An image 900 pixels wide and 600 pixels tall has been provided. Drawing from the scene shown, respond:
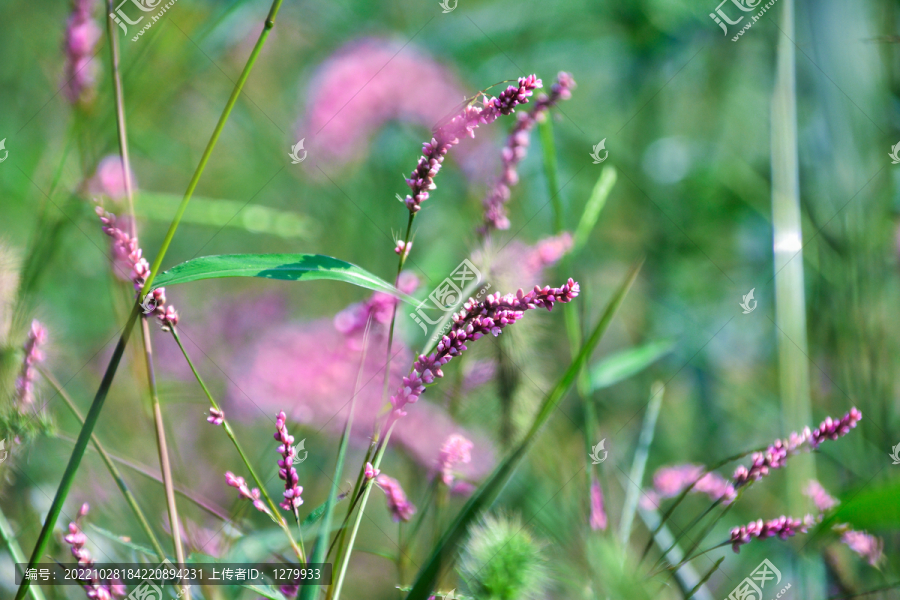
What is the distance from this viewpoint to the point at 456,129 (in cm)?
45

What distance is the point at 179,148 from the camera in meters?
1.56

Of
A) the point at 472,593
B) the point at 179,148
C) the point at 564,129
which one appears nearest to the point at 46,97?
the point at 179,148

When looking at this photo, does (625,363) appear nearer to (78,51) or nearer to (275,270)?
(275,270)

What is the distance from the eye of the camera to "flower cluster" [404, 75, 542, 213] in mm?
442

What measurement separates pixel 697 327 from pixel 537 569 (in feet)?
3.10

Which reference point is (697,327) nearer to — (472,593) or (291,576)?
(472,593)

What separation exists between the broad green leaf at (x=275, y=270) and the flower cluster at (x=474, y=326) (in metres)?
0.05

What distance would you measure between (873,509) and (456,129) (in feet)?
1.29
